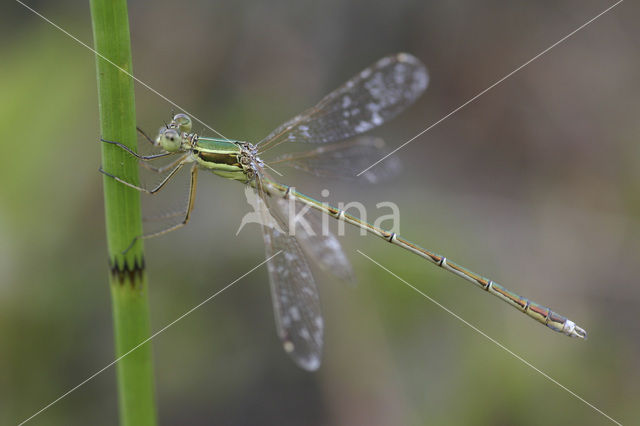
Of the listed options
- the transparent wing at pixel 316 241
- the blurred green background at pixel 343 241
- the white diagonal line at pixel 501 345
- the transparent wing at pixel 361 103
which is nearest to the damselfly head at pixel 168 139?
the transparent wing at pixel 361 103

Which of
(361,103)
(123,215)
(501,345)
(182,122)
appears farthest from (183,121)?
(501,345)

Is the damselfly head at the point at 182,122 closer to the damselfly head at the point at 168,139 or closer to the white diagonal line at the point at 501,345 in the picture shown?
the damselfly head at the point at 168,139

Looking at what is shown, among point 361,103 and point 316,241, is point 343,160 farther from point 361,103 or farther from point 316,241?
point 316,241

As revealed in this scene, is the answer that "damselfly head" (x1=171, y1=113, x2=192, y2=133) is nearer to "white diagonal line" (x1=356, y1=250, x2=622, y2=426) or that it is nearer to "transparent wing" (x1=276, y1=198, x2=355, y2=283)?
"transparent wing" (x1=276, y1=198, x2=355, y2=283)

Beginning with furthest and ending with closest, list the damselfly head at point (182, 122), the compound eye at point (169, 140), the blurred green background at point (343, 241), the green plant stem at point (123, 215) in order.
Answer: the blurred green background at point (343, 241), the damselfly head at point (182, 122), the compound eye at point (169, 140), the green plant stem at point (123, 215)

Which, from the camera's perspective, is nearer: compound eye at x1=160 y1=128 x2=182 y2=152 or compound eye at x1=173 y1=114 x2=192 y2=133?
compound eye at x1=160 y1=128 x2=182 y2=152

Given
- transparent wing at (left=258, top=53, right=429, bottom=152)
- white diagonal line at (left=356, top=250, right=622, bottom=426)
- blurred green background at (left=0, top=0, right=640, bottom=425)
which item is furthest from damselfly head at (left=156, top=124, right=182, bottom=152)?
white diagonal line at (left=356, top=250, right=622, bottom=426)
